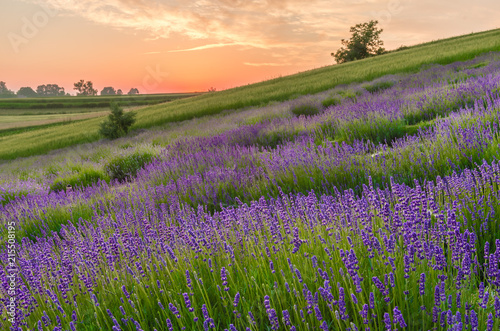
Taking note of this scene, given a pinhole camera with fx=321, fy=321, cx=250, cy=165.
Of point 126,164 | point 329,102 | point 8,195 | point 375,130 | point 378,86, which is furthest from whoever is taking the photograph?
point 378,86

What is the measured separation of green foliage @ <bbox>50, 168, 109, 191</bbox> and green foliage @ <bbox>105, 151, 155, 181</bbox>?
30cm

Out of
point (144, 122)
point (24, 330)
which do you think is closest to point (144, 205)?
point (24, 330)

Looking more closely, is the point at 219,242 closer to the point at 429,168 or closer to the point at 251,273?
the point at 251,273

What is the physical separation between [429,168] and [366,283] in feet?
8.05

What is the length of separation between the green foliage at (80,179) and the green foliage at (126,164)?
0.97ft

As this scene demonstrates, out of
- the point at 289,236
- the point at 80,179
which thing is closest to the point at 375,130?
the point at 289,236

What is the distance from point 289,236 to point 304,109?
30.7 feet

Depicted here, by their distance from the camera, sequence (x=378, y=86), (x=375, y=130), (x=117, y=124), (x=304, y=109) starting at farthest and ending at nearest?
(x=117, y=124)
(x=378, y=86)
(x=304, y=109)
(x=375, y=130)

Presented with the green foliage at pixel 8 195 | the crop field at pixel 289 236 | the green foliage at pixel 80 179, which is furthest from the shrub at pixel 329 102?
the green foliage at pixel 8 195

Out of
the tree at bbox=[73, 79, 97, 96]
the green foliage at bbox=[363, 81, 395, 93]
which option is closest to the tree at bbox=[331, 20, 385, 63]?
the green foliage at bbox=[363, 81, 395, 93]

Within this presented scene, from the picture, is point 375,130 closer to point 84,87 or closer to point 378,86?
point 378,86

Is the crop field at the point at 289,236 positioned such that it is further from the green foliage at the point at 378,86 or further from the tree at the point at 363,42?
the tree at the point at 363,42

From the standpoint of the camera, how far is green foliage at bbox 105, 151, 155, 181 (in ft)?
26.9

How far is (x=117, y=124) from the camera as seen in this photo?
16812 millimetres
